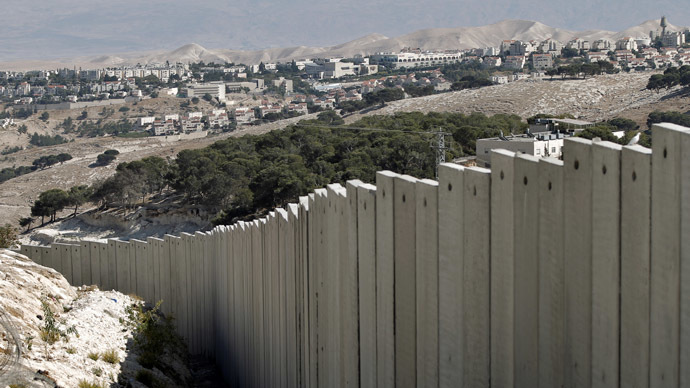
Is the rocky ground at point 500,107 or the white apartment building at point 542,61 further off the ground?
the white apartment building at point 542,61

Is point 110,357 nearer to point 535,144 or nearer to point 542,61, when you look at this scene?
point 535,144

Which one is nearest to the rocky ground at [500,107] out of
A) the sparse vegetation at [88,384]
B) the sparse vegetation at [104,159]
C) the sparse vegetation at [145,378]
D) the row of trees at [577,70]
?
the sparse vegetation at [104,159]

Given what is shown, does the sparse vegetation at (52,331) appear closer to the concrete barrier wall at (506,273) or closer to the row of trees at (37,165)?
the concrete barrier wall at (506,273)

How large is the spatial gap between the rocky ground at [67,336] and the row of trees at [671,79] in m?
72.3

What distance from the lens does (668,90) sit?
7838 cm

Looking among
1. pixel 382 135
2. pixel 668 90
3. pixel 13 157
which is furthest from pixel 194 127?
pixel 382 135

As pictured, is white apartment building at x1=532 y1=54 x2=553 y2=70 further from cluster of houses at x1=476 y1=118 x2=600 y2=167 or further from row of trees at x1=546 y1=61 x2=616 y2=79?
cluster of houses at x1=476 y1=118 x2=600 y2=167

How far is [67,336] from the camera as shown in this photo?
8719 millimetres

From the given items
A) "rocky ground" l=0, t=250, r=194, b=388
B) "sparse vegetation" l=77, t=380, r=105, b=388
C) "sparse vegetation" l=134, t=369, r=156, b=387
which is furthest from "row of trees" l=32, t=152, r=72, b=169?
"sparse vegetation" l=77, t=380, r=105, b=388

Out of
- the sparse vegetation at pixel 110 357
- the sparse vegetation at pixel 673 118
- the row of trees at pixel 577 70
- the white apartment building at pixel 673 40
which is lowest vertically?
the sparse vegetation at pixel 110 357

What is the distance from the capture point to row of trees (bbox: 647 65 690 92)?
7550cm

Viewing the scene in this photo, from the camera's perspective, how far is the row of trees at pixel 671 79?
75500mm

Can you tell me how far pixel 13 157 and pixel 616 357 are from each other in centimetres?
11262

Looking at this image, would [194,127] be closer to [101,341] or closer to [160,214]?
[160,214]
